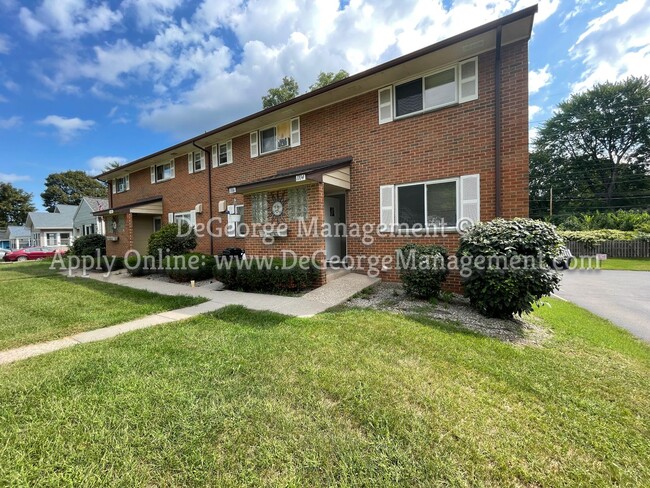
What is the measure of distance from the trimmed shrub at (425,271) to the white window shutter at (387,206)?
1.73 meters

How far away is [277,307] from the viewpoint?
579 centimetres

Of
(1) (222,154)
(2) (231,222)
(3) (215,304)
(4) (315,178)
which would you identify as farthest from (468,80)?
(1) (222,154)

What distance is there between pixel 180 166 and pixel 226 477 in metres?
15.6

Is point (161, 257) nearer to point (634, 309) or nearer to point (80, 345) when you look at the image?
point (80, 345)

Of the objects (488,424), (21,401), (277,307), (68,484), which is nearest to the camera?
(68,484)

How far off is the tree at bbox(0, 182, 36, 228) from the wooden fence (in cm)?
7294

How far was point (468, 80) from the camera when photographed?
271 inches

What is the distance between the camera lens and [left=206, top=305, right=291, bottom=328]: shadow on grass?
4664 mm

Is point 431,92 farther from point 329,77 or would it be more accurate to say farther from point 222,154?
point 329,77

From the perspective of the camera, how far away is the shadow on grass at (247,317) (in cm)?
466

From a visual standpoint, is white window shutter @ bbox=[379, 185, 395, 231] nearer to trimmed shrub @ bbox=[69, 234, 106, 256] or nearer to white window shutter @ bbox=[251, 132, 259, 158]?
white window shutter @ bbox=[251, 132, 259, 158]

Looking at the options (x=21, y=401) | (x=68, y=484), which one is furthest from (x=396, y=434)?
(x=21, y=401)

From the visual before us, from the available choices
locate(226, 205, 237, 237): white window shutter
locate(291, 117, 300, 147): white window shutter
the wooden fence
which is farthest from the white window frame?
the wooden fence

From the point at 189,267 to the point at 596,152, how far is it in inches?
1942
